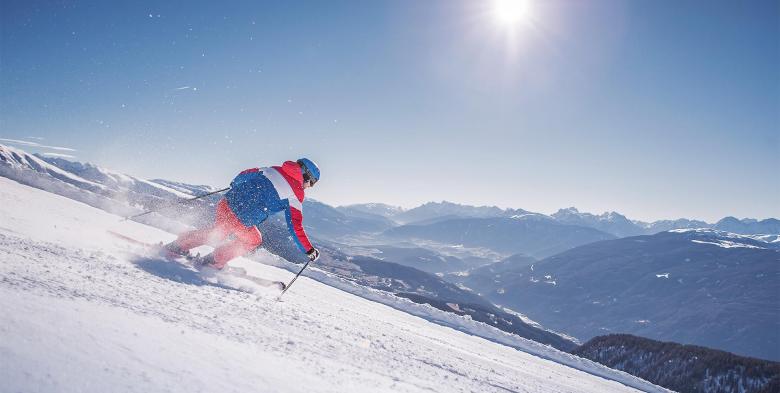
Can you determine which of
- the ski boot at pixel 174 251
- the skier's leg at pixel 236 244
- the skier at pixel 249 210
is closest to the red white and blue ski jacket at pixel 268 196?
the skier at pixel 249 210

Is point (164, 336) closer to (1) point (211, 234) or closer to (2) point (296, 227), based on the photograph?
(2) point (296, 227)

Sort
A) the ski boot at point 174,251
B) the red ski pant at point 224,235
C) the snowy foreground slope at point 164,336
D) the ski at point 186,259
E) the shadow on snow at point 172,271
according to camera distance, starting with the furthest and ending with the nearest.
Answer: the red ski pant at point 224,235
the ski boot at point 174,251
the ski at point 186,259
the shadow on snow at point 172,271
the snowy foreground slope at point 164,336

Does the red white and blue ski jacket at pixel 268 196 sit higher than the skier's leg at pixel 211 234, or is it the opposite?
the red white and blue ski jacket at pixel 268 196

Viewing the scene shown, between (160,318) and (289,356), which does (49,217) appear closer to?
(160,318)

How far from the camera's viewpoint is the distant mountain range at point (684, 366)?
3794cm

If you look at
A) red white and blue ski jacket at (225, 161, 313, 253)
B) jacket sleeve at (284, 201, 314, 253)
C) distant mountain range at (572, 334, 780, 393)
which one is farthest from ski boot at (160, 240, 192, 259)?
distant mountain range at (572, 334, 780, 393)

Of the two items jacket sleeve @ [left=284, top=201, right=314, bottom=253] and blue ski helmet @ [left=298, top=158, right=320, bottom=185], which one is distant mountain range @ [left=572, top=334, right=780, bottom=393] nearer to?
jacket sleeve @ [left=284, top=201, right=314, bottom=253]

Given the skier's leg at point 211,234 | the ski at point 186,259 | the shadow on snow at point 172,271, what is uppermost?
the skier's leg at point 211,234

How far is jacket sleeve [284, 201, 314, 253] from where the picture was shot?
25.6 ft

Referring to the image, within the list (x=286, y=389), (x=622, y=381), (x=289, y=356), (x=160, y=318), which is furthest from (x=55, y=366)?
(x=622, y=381)

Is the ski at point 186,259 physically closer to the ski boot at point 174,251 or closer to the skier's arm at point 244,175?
the ski boot at point 174,251

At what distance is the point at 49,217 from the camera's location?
300 inches

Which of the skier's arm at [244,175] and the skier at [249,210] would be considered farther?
the skier's arm at [244,175]

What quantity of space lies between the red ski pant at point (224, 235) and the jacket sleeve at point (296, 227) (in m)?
0.93
